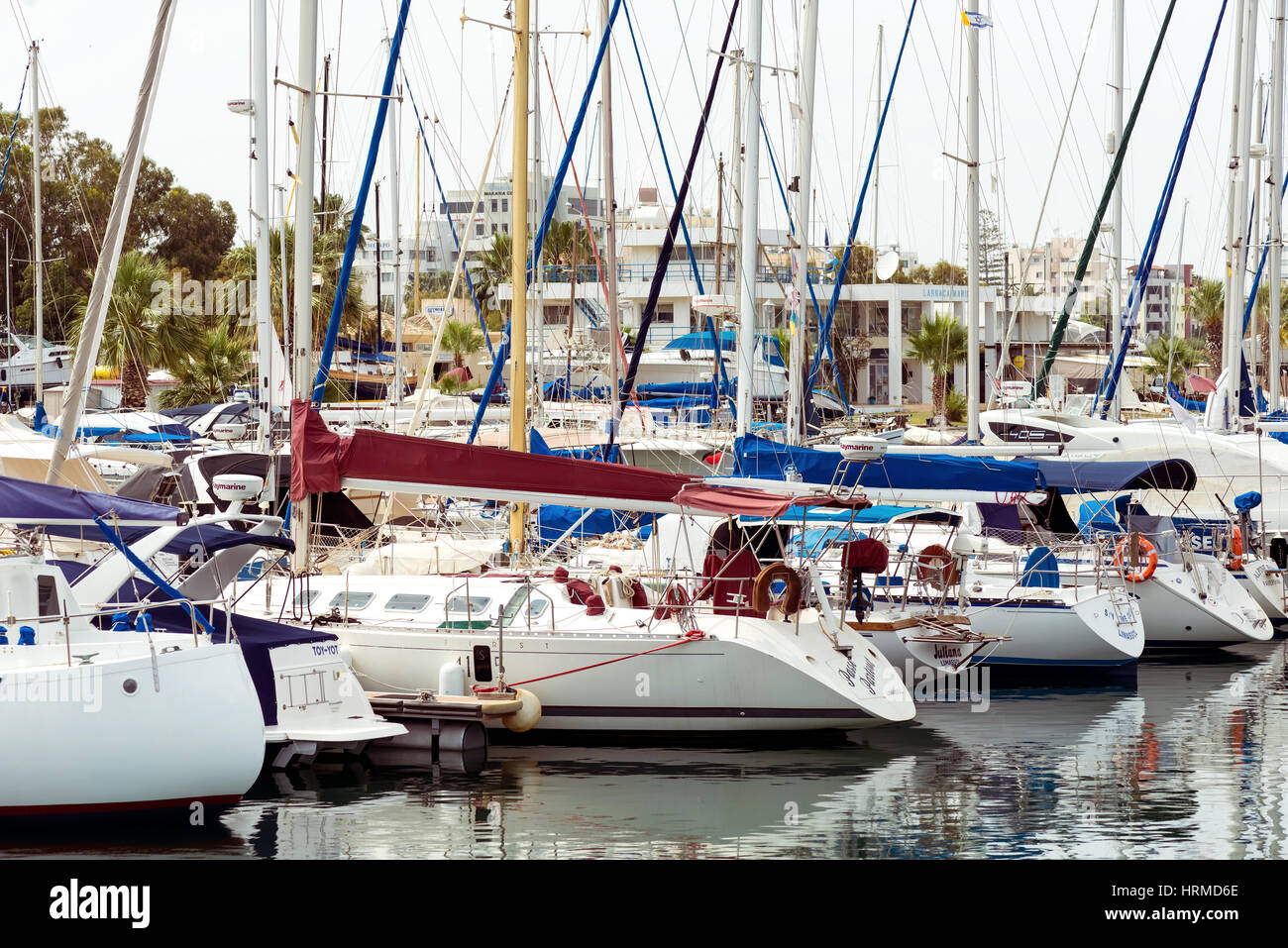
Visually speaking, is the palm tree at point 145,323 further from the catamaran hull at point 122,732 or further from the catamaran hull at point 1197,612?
the catamaran hull at point 122,732

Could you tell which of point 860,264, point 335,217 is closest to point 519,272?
point 335,217

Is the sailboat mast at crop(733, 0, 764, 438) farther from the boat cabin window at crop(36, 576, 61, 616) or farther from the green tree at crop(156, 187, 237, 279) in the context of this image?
the green tree at crop(156, 187, 237, 279)

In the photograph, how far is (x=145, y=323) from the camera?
39.9 m

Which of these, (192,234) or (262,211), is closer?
(262,211)

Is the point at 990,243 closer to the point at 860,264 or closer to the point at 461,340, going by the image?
the point at 860,264

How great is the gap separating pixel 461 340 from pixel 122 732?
49368mm

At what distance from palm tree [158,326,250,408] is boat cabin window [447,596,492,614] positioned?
26743mm

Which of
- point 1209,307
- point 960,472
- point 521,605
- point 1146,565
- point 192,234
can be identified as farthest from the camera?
point 192,234

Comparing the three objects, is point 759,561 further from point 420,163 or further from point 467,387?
point 467,387

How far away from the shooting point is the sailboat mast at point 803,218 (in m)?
23.9

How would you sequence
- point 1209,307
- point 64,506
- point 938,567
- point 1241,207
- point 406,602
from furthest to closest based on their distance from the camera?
point 1209,307 < point 1241,207 < point 938,567 < point 406,602 < point 64,506

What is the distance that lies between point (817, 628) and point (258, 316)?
431 inches

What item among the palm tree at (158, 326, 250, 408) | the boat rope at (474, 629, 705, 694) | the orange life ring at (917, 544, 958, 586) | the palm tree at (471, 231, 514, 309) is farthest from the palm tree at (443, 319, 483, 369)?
the boat rope at (474, 629, 705, 694)
